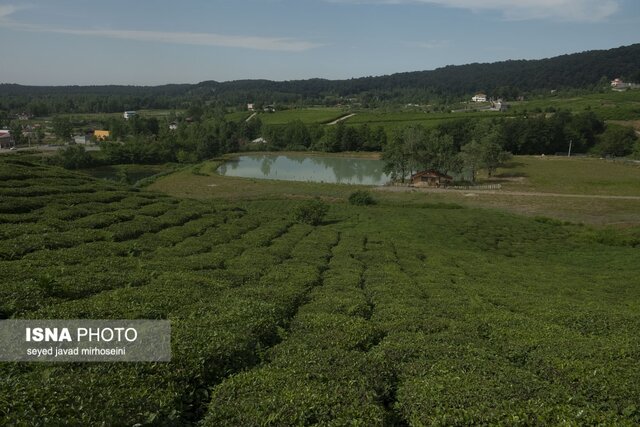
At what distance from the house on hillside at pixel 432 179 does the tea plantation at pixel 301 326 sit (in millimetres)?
58343

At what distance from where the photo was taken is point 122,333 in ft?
41.9

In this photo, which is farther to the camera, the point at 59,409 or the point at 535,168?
the point at 535,168

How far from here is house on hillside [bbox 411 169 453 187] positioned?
93.1 meters

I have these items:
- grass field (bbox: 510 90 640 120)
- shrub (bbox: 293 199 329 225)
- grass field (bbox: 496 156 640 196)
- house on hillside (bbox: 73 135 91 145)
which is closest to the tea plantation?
shrub (bbox: 293 199 329 225)

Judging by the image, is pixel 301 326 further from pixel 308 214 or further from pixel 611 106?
pixel 611 106

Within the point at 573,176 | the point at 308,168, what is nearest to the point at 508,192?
the point at 573,176

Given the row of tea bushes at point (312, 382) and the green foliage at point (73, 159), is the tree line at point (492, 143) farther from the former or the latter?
the row of tea bushes at point (312, 382)

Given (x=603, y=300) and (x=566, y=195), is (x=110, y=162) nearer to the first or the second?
(x=566, y=195)

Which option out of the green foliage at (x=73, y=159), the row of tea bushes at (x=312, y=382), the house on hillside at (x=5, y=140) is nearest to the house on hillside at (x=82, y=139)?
the house on hillside at (x=5, y=140)

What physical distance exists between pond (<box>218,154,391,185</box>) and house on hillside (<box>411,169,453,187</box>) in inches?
373

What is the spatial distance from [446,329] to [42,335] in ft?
44.0

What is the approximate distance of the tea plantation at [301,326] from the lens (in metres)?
9.87

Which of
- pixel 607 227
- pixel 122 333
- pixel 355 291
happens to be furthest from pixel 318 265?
pixel 607 227

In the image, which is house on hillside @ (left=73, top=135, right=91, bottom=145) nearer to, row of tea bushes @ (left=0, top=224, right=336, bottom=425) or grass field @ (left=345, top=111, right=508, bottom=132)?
grass field @ (left=345, top=111, right=508, bottom=132)
